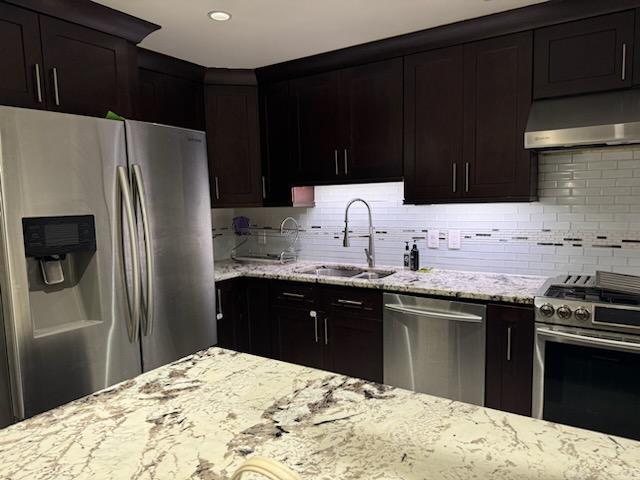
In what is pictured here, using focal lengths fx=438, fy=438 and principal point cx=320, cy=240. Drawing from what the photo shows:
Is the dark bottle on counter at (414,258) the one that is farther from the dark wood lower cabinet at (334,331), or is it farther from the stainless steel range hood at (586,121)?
the stainless steel range hood at (586,121)

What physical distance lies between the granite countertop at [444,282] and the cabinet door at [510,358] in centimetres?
9

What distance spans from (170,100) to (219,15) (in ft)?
3.15

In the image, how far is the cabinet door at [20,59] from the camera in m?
2.00

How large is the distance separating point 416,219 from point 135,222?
194cm

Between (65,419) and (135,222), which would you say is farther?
(135,222)

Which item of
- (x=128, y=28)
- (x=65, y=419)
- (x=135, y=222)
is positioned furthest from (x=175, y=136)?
(x=65, y=419)

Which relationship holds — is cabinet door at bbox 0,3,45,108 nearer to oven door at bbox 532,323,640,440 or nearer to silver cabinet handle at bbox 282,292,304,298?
silver cabinet handle at bbox 282,292,304,298

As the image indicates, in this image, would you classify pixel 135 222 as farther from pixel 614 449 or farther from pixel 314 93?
pixel 614 449

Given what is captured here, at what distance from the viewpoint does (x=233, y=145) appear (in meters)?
3.50

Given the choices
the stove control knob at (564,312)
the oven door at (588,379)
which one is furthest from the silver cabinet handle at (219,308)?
the stove control knob at (564,312)

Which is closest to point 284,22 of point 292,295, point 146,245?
point 146,245

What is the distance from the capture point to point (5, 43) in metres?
2.00

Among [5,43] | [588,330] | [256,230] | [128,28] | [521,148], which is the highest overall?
[128,28]

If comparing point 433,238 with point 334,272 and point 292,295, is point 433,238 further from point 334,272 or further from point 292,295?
point 292,295
